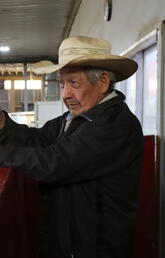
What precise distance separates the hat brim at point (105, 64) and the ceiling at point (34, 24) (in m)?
4.19

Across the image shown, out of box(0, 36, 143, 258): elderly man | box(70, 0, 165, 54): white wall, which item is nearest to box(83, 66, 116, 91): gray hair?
box(0, 36, 143, 258): elderly man

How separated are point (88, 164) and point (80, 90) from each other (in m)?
0.29

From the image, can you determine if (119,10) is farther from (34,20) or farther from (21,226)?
(34,20)

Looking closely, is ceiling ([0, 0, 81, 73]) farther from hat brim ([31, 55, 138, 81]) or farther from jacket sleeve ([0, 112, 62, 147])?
hat brim ([31, 55, 138, 81])

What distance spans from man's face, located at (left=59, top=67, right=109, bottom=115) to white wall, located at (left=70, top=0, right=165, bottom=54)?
0.69m

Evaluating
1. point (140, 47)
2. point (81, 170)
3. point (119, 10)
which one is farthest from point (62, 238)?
point (119, 10)

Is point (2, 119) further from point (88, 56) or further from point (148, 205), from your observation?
point (148, 205)

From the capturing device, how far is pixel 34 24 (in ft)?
22.8

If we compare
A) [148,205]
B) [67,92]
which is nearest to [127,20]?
[148,205]

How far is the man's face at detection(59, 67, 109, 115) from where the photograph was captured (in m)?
1.25

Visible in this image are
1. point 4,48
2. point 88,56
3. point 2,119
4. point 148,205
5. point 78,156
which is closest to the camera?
point 78,156

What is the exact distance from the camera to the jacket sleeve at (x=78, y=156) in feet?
3.56

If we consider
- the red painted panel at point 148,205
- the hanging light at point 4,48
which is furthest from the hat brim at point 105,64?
the hanging light at point 4,48

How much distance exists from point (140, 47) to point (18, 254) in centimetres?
147
